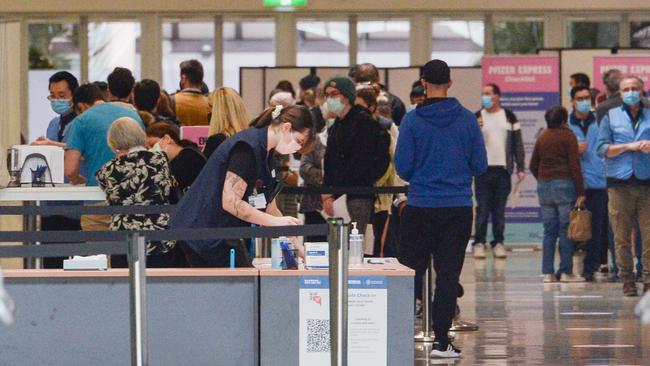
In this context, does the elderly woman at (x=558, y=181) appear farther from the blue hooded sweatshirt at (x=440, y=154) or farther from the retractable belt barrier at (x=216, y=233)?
the retractable belt barrier at (x=216, y=233)

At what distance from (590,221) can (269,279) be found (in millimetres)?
6660

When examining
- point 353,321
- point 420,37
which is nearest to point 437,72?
point 353,321

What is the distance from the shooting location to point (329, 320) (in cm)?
586

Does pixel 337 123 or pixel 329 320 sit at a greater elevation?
pixel 337 123

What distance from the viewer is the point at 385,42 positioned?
65.4ft

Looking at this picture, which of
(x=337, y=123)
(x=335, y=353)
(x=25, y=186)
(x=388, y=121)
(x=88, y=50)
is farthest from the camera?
(x=88, y=50)

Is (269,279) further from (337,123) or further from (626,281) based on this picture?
(626,281)

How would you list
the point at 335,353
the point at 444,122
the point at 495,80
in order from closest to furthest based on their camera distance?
1. the point at 335,353
2. the point at 444,122
3. the point at 495,80

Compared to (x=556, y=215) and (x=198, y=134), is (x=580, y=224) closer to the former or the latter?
(x=556, y=215)

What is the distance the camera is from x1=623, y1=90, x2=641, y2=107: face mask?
11117 millimetres

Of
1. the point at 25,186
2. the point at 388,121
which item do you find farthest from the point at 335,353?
the point at 388,121

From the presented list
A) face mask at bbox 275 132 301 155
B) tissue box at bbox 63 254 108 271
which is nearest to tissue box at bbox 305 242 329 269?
face mask at bbox 275 132 301 155

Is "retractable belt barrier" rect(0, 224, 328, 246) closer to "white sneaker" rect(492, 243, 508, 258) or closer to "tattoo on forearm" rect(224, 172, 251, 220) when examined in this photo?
"tattoo on forearm" rect(224, 172, 251, 220)

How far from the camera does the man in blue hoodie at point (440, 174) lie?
24.9ft
